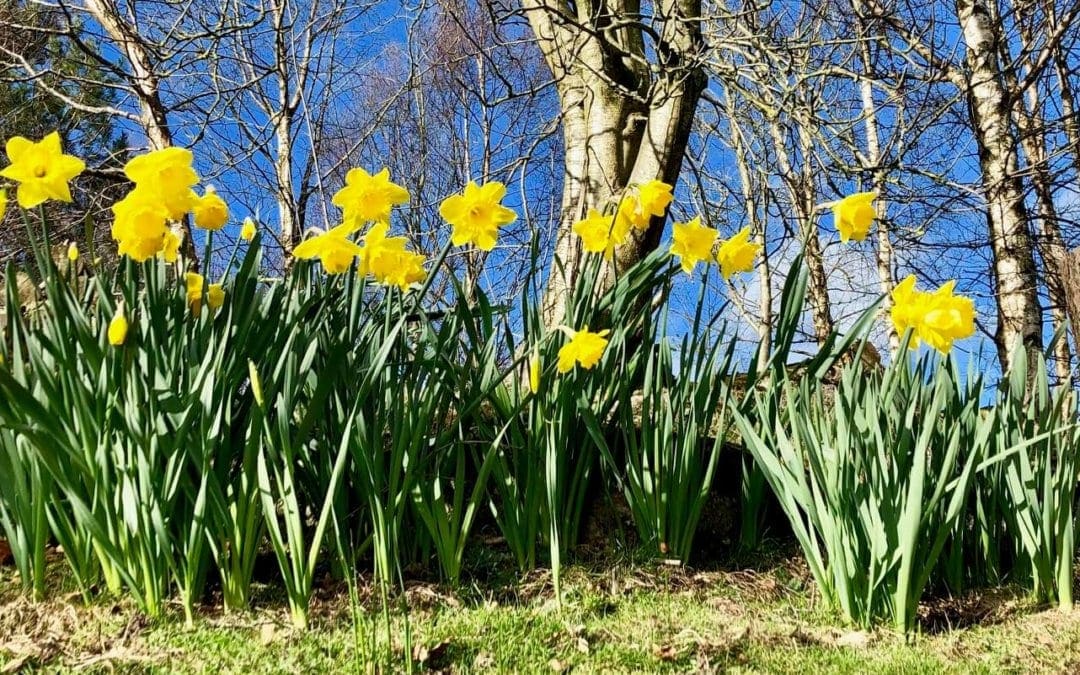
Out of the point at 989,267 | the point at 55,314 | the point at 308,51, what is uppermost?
the point at 308,51

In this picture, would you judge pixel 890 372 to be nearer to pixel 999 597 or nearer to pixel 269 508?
pixel 999 597

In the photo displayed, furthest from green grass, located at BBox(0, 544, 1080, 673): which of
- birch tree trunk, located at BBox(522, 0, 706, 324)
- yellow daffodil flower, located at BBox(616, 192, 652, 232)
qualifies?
birch tree trunk, located at BBox(522, 0, 706, 324)

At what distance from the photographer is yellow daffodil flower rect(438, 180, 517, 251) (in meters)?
2.00

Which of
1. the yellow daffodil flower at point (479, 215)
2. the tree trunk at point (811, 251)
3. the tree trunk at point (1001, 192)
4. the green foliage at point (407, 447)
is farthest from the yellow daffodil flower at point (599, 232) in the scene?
the tree trunk at point (1001, 192)

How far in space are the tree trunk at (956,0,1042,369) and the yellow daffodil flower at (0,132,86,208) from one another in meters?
5.79

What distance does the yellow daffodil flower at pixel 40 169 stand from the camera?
1.60 m

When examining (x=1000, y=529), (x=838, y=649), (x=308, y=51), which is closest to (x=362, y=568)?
(x=838, y=649)

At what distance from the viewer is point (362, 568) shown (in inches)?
83.6

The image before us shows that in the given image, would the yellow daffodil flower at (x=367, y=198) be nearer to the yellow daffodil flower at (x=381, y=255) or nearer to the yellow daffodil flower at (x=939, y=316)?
the yellow daffodil flower at (x=381, y=255)

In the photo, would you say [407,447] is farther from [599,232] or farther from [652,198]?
[652,198]

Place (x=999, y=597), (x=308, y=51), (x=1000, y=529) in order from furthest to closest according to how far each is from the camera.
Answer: (x=308, y=51)
(x=1000, y=529)
(x=999, y=597)

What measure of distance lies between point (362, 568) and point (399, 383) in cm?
54

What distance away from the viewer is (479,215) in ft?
6.66

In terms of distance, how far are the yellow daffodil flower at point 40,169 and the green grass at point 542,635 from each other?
0.92m
